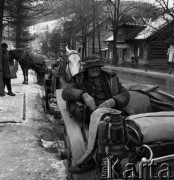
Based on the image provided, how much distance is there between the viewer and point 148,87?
522cm

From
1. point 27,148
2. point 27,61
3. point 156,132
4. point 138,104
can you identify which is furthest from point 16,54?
point 156,132

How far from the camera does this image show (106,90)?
4.61 meters

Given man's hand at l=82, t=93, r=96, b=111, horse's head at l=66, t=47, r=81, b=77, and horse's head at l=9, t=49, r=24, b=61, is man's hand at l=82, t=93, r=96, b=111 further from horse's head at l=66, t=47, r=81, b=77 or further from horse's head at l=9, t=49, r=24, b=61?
horse's head at l=9, t=49, r=24, b=61

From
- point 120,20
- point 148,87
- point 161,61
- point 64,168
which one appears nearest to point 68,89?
point 64,168

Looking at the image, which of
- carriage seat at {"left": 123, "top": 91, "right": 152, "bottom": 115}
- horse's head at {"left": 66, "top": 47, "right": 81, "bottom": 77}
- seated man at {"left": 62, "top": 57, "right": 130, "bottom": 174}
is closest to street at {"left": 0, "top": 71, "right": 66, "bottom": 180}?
seated man at {"left": 62, "top": 57, "right": 130, "bottom": 174}

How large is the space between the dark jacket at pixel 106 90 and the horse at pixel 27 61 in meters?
10.9

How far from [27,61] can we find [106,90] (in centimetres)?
1164

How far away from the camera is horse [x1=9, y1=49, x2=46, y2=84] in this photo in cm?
1507

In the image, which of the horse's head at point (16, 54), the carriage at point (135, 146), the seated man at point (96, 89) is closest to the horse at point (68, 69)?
the seated man at point (96, 89)

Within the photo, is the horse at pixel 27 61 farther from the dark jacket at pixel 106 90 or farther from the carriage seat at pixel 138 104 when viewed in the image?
the carriage seat at pixel 138 104

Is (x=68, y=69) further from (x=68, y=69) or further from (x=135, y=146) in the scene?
(x=135, y=146)

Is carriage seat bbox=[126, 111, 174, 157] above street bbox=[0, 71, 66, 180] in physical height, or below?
above

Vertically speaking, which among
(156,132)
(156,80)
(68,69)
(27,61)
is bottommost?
(156,80)

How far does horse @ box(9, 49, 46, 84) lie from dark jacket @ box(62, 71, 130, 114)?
10.9 meters
